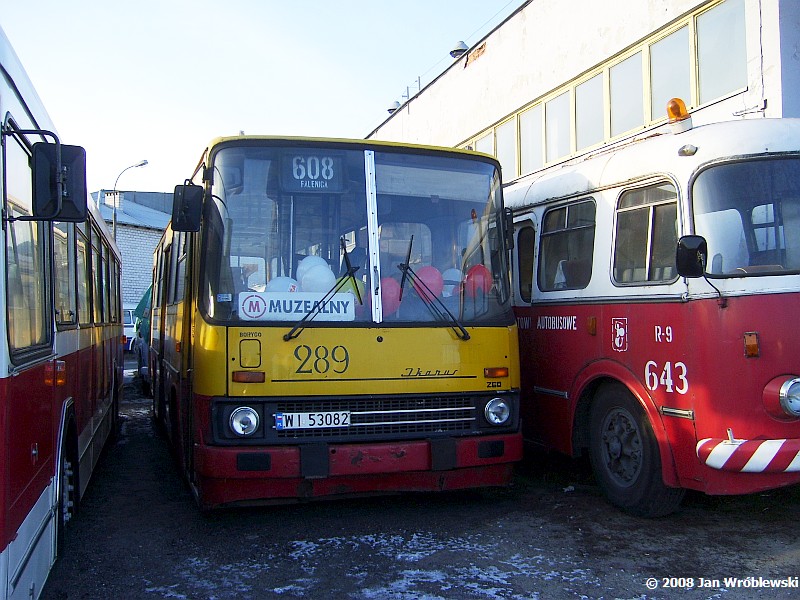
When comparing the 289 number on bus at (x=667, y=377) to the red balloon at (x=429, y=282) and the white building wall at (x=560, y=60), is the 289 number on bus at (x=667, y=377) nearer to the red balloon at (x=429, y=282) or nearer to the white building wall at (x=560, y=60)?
the red balloon at (x=429, y=282)

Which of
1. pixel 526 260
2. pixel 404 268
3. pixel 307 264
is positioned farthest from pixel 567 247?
pixel 307 264

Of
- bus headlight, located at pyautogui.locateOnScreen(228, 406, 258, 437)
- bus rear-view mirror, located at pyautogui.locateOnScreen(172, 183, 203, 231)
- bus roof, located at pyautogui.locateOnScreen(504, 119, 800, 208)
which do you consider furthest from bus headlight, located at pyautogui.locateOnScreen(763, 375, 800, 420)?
bus rear-view mirror, located at pyautogui.locateOnScreen(172, 183, 203, 231)

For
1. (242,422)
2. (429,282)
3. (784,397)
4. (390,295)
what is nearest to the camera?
(784,397)

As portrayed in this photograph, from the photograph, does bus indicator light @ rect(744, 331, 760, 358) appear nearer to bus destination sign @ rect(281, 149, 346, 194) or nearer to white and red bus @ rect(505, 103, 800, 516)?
white and red bus @ rect(505, 103, 800, 516)

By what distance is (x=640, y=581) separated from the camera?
14.8 ft

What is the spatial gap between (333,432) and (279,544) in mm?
853

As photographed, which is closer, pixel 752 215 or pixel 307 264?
pixel 752 215

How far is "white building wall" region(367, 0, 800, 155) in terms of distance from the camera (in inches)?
342

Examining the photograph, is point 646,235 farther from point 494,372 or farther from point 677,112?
point 494,372

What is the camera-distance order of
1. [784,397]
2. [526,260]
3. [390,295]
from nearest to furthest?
[784,397]
[390,295]
[526,260]

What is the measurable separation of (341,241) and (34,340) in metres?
2.29

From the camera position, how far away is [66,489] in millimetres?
5285

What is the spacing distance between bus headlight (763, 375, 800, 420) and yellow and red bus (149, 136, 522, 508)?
1.78 m

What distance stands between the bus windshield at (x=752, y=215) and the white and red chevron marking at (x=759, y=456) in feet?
3.62
